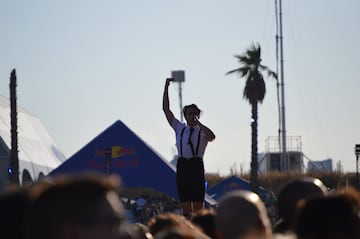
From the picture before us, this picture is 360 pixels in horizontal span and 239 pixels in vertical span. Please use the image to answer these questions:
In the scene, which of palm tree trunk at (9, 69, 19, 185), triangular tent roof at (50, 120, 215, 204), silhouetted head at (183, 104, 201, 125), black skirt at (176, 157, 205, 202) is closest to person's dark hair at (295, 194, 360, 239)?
silhouetted head at (183, 104, 201, 125)

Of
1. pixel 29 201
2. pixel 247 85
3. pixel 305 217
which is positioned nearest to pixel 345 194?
pixel 305 217

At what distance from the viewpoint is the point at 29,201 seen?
187 inches

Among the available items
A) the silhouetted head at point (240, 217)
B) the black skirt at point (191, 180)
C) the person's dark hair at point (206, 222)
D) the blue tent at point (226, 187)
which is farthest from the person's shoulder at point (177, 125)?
the blue tent at point (226, 187)

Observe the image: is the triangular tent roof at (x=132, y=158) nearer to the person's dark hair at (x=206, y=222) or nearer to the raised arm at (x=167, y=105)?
the raised arm at (x=167, y=105)

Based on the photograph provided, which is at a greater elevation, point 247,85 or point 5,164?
point 247,85

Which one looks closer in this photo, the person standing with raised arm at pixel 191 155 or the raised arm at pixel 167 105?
the person standing with raised arm at pixel 191 155

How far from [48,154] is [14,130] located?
1707 centimetres

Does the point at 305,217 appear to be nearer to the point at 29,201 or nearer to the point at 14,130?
the point at 29,201

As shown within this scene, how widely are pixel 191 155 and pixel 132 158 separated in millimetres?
19619

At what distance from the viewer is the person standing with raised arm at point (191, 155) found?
12789 mm

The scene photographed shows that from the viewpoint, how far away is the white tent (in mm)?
48094

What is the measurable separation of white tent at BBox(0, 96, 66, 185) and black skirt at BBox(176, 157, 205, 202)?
32.3 meters

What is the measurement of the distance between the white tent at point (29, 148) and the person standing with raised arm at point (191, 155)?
32.3 meters

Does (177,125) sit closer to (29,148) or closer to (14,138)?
(14,138)
